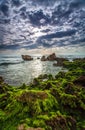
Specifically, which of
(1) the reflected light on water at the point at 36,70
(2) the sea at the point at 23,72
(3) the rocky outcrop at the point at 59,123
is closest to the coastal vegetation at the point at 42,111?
(3) the rocky outcrop at the point at 59,123

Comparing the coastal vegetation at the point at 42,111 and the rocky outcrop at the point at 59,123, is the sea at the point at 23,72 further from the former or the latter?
the rocky outcrop at the point at 59,123

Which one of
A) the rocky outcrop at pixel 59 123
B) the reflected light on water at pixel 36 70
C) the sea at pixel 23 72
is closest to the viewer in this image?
the rocky outcrop at pixel 59 123

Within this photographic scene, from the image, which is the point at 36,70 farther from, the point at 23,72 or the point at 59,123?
the point at 59,123

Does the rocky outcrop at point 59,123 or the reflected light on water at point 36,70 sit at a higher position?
the rocky outcrop at point 59,123

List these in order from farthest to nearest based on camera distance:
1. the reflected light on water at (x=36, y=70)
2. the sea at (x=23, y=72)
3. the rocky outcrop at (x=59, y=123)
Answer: the reflected light on water at (x=36, y=70), the sea at (x=23, y=72), the rocky outcrop at (x=59, y=123)

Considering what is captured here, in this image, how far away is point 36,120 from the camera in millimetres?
8297

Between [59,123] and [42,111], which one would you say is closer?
[59,123]

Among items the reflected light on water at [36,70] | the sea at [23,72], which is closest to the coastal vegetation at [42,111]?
the sea at [23,72]

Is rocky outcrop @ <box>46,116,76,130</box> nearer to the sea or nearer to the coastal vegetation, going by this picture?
the coastal vegetation

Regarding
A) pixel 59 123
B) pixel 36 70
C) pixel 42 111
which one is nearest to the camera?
pixel 59 123

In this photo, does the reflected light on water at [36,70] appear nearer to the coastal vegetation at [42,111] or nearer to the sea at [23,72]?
the sea at [23,72]

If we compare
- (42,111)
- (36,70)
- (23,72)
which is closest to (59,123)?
(42,111)

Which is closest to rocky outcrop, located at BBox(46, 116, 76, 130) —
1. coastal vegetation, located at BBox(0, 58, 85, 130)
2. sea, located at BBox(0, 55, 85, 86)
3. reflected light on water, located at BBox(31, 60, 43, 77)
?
coastal vegetation, located at BBox(0, 58, 85, 130)

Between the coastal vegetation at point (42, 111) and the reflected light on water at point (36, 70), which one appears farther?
the reflected light on water at point (36, 70)
